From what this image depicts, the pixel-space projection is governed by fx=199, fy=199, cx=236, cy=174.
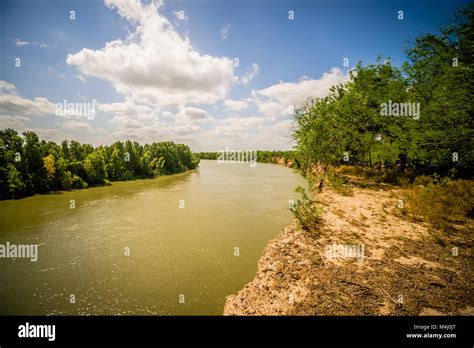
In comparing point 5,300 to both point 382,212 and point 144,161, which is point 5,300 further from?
point 144,161

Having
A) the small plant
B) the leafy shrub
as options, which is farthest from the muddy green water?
the leafy shrub

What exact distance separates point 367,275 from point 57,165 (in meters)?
39.6

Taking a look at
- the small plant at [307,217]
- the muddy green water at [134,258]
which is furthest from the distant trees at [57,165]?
the small plant at [307,217]

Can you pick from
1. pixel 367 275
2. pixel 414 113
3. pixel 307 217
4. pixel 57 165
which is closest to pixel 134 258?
pixel 307 217

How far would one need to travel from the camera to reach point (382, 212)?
12.2 meters

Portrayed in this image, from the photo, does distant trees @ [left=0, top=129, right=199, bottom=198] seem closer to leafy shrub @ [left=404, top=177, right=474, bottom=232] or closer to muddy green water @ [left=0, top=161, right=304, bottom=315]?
muddy green water @ [left=0, top=161, right=304, bottom=315]

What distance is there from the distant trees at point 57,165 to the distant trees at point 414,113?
34.7 meters

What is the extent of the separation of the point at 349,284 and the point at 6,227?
22766 mm

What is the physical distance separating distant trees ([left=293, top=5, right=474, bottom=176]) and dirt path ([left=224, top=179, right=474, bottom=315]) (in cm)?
390

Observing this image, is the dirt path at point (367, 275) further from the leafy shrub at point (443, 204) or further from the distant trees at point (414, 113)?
the distant trees at point (414, 113)

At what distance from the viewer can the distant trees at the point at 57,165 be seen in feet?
82.7

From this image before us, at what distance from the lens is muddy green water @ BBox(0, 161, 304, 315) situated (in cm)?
711

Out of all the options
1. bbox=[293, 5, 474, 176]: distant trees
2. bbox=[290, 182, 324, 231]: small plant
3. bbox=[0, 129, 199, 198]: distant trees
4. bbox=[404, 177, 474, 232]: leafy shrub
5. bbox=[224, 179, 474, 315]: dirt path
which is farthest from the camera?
bbox=[0, 129, 199, 198]: distant trees
